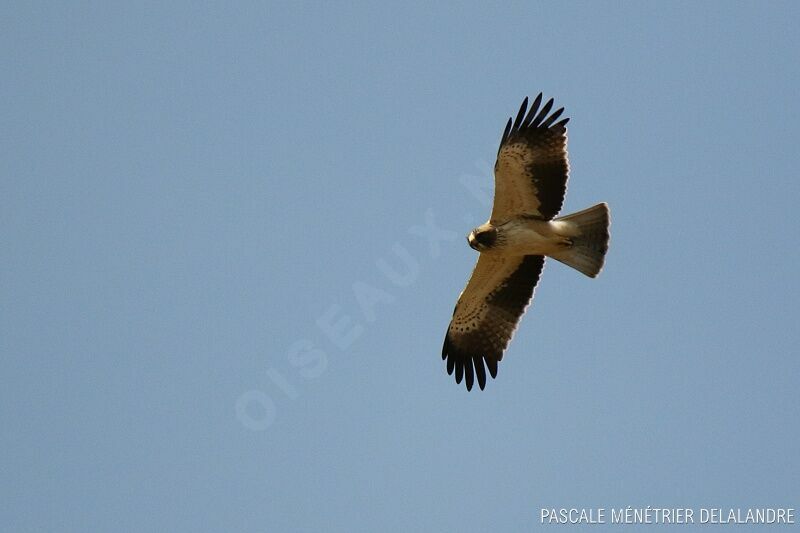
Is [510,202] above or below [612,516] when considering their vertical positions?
above

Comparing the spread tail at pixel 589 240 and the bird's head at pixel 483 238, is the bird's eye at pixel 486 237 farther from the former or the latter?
the spread tail at pixel 589 240

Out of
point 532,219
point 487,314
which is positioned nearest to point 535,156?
point 532,219

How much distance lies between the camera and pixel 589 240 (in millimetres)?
13820

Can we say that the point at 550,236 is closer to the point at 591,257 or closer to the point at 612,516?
the point at 591,257

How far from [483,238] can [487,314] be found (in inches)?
55.2

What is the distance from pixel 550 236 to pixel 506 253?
597 mm

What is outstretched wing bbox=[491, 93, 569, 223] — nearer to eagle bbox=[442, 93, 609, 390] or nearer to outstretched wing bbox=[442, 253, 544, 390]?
eagle bbox=[442, 93, 609, 390]

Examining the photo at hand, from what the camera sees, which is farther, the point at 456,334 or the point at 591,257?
the point at 456,334

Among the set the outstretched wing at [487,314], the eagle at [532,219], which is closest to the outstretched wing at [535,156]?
the eagle at [532,219]

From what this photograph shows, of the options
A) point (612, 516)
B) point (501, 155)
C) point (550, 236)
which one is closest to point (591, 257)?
point (550, 236)

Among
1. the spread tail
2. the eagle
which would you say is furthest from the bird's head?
the spread tail

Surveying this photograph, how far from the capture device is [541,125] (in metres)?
13.6

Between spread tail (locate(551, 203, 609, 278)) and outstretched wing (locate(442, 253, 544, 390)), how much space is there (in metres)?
0.70

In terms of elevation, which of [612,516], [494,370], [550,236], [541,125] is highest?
[541,125]
